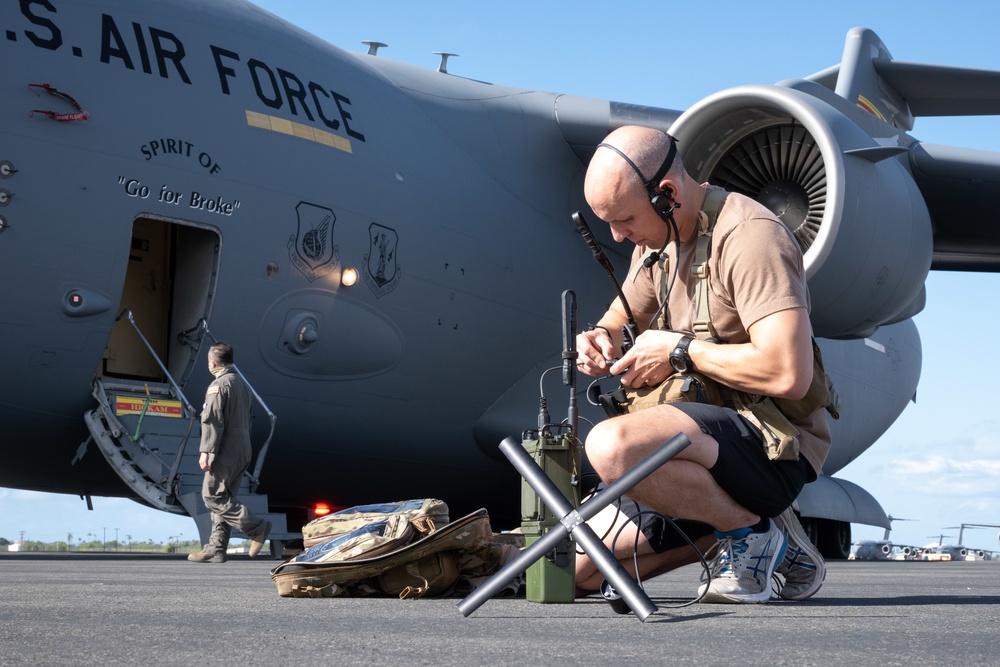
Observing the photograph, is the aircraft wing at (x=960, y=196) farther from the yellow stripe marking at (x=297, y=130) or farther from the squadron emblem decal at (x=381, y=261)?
the yellow stripe marking at (x=297, y=130)

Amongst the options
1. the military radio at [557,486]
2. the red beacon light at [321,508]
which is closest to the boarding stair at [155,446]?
the red beacon light at [321,508]

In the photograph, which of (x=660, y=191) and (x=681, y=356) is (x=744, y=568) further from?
(x=660, y=191)

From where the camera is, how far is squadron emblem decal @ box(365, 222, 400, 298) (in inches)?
316

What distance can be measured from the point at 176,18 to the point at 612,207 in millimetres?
5013

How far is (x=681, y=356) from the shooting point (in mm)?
3049

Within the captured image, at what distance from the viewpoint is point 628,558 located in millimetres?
3430

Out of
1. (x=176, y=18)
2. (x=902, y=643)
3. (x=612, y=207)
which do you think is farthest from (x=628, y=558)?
(x=176, y=18)

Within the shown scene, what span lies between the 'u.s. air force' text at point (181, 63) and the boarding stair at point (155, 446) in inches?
58.4

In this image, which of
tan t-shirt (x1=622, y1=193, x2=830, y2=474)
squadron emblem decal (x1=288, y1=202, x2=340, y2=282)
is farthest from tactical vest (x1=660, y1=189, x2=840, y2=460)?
squadron emblem decal (x1=288, y1=202, x2=340, y2=282)

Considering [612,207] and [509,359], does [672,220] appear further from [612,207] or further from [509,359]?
[509,359]

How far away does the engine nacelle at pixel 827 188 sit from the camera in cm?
712

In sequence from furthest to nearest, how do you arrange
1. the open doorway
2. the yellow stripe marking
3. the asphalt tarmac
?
the open doorway
the yellow stripe marking
the asphalt tarmac

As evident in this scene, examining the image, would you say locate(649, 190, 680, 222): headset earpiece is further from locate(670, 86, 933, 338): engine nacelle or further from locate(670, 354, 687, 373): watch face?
locate(670, 86, 933, 338): engine nacelle

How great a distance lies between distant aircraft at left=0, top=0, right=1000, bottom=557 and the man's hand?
13.6ft
